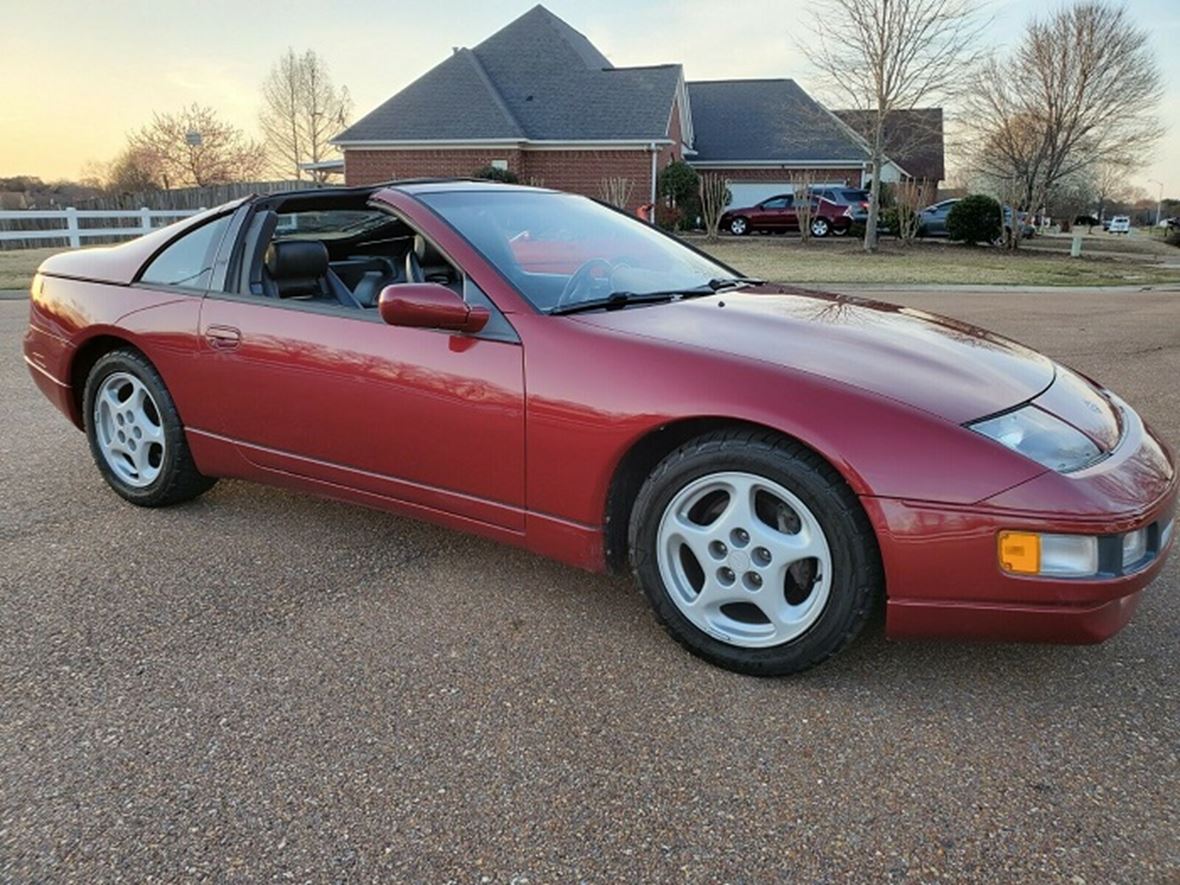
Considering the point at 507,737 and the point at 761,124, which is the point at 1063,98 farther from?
the point at 507,737

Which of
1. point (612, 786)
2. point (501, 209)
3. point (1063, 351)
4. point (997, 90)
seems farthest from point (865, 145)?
point (612, 786)

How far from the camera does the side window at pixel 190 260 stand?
367 cm

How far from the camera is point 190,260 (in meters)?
3.74

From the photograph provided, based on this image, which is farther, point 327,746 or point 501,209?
point 501,209

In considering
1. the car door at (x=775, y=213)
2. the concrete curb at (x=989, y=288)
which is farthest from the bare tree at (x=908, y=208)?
the concrete curb at (x=989, y=288)

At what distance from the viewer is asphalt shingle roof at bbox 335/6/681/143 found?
2812 cm

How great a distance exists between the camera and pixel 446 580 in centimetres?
326

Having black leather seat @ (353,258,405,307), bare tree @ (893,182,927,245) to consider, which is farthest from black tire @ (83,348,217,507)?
bare tree @ (893,182,927,245)

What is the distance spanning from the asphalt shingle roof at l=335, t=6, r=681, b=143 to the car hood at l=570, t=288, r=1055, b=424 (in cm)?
2599

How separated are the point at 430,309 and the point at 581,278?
59 cm

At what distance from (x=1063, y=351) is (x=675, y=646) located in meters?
6.93

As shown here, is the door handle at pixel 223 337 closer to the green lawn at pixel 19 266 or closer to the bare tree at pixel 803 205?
the green lawn at pixel 19 266

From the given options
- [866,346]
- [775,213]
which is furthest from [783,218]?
[866,346]

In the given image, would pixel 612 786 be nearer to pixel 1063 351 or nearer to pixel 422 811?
pixel 422 811
